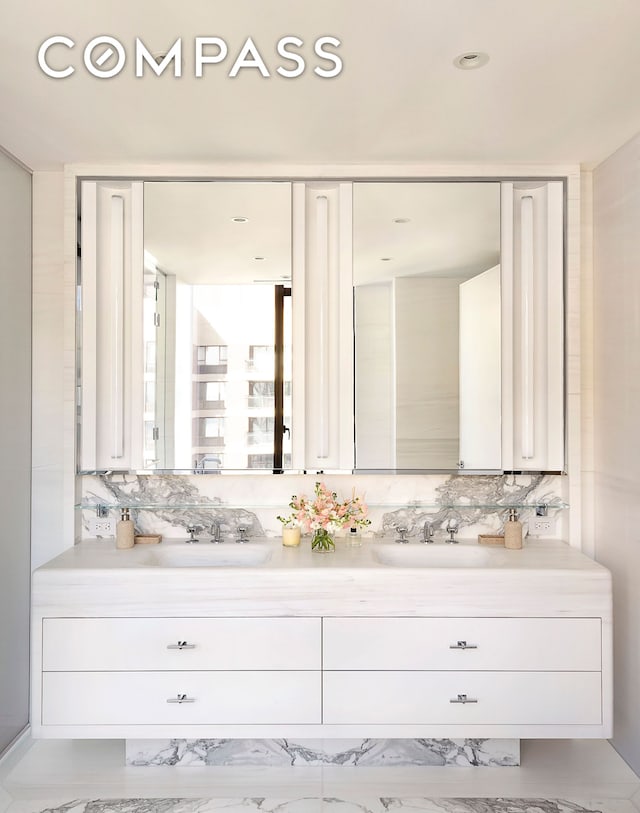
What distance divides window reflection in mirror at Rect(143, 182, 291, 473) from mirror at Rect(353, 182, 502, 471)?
0.35 m

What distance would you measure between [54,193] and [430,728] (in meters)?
2.61

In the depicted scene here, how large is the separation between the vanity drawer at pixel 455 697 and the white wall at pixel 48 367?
53.6 inches

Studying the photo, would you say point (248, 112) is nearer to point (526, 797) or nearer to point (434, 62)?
point (434, 62)

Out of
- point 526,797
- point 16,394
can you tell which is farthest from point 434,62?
point 526,797

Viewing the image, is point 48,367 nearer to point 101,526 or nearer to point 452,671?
point 101,526

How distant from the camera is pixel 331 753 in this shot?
103 inches

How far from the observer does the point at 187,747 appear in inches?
103

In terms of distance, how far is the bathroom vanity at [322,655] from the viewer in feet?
7.88

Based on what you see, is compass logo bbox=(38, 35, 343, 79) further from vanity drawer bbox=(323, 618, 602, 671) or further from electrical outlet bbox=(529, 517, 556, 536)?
electrical outlet bbox=(529, 517, 556, 536)

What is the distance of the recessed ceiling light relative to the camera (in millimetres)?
1935

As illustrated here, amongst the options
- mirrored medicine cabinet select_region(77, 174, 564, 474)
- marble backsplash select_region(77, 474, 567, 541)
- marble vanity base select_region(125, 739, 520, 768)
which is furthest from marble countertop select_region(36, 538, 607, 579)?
A: marble vanity base select_region(125, 739, 520, 768)

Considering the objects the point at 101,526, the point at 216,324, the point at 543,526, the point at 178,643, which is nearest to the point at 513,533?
the point at 543,526

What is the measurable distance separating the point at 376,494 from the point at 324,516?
14.2 inches

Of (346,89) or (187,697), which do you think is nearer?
(346,89)
